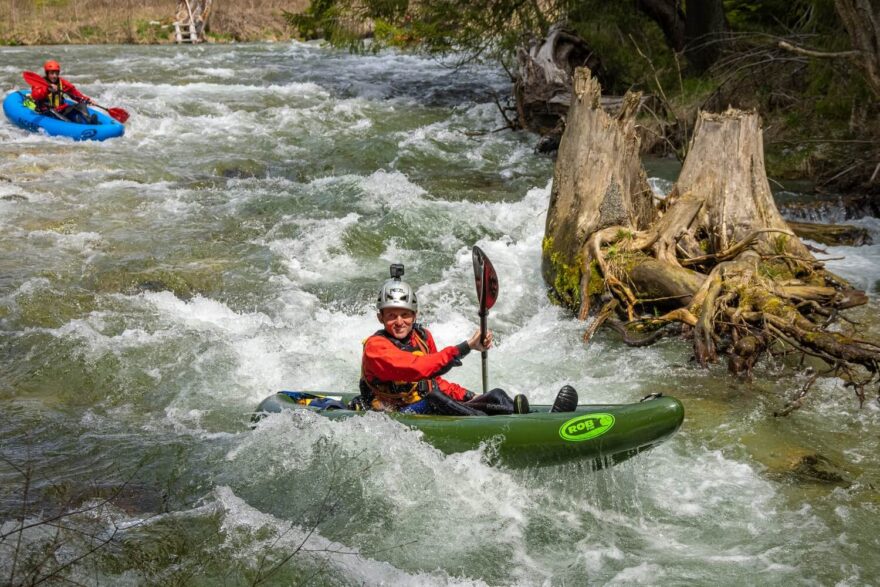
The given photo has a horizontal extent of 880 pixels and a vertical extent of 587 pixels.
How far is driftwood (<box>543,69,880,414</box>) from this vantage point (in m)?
6.21

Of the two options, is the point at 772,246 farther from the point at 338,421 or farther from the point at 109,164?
the point at 109,164

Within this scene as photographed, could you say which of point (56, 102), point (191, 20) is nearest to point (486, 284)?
point (56, 102)

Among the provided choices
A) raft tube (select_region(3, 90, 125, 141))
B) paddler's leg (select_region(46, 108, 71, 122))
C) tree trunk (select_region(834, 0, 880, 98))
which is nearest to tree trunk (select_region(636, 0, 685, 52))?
tree trunk (select_region(834, 0, 880, 98))

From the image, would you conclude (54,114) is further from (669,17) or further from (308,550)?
(308,550)

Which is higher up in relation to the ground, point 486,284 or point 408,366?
point 486,284

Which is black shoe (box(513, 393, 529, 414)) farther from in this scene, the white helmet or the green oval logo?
the white helmet

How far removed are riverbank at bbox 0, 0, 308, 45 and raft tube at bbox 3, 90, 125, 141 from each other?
41.6 feet

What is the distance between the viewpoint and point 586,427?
455cm

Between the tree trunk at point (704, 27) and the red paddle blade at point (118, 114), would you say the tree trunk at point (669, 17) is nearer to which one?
the tree trunk at point (704, 27)

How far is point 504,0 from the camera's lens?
14.3 m

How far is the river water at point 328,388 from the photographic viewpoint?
4.26 metres

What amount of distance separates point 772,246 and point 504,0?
28.2 ft

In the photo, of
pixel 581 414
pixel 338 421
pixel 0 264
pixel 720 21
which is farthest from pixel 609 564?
pixel 720 21

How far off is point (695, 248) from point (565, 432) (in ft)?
10.6
